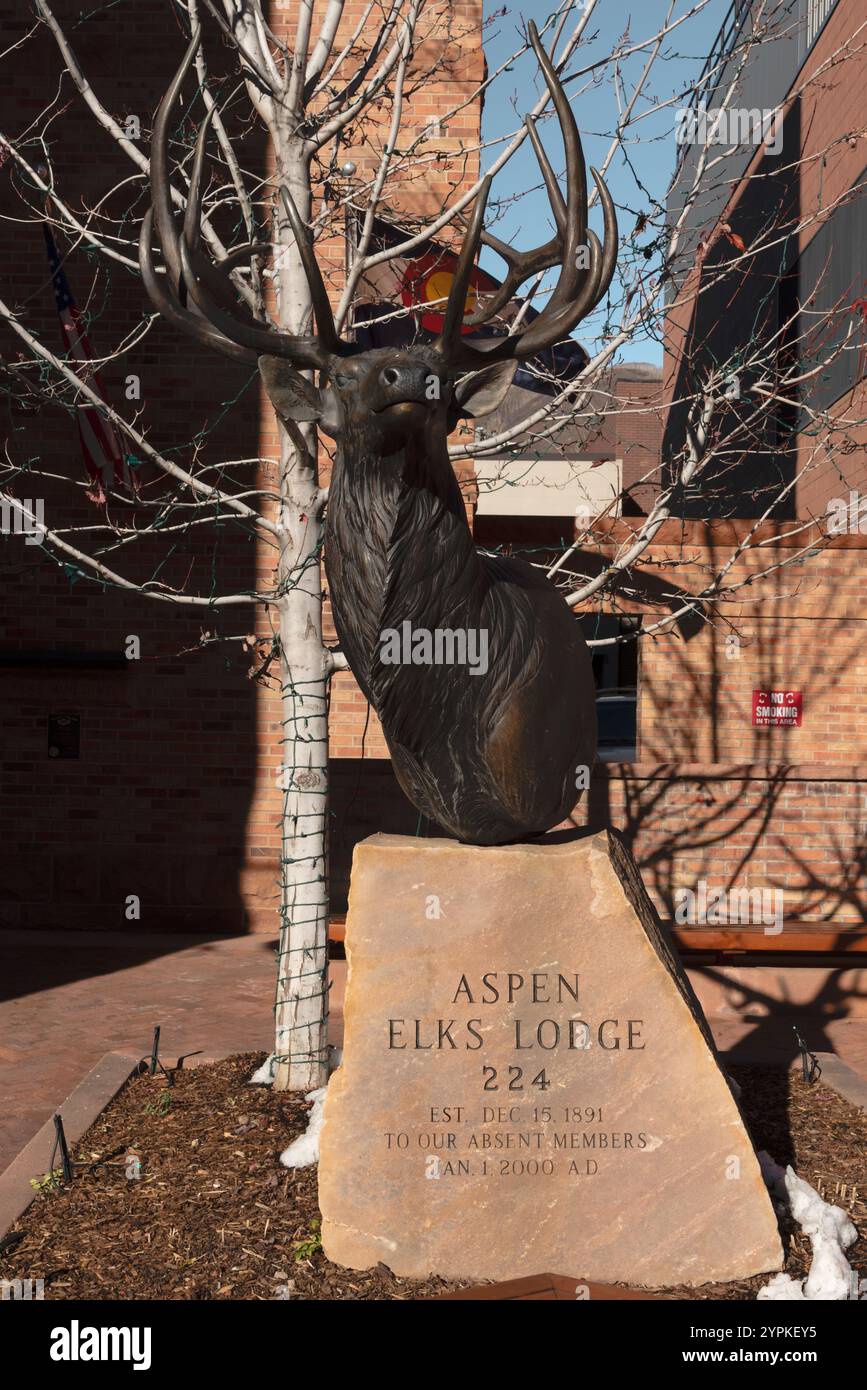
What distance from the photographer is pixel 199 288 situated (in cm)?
413

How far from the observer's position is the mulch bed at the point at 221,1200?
4289 millimetres

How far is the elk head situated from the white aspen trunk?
148 cm

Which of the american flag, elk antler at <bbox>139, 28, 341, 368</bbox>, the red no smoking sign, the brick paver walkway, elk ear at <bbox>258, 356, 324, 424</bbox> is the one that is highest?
the american flag

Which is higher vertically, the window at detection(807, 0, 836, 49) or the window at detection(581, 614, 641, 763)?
the window at detection(807, 0, 836, 49)

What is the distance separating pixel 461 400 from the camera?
4.08 m

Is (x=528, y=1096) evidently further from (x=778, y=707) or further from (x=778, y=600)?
(x=778, y=707)

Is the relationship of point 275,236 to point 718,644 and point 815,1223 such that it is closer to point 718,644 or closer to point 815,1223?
point 815,1223

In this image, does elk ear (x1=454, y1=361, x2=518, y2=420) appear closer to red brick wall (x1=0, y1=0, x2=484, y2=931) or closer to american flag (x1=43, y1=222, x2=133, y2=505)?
american flag (x1=43, y1=222, x2=133, y2=505)

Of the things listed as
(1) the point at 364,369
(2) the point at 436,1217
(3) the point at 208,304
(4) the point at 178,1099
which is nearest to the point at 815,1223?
(2) the point at 436,1217

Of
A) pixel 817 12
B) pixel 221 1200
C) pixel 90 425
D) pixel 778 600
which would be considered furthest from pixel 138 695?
Answer: pixel 817 12

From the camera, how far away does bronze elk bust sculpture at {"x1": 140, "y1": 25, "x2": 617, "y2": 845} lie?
3.78m

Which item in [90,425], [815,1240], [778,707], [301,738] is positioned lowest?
[815,1240]

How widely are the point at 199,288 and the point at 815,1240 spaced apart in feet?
13.3

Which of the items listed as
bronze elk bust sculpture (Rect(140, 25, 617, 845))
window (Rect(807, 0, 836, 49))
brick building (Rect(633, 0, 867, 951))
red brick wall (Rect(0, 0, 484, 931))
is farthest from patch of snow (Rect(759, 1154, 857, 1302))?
window (Rect(807, 0, 836, 49))
